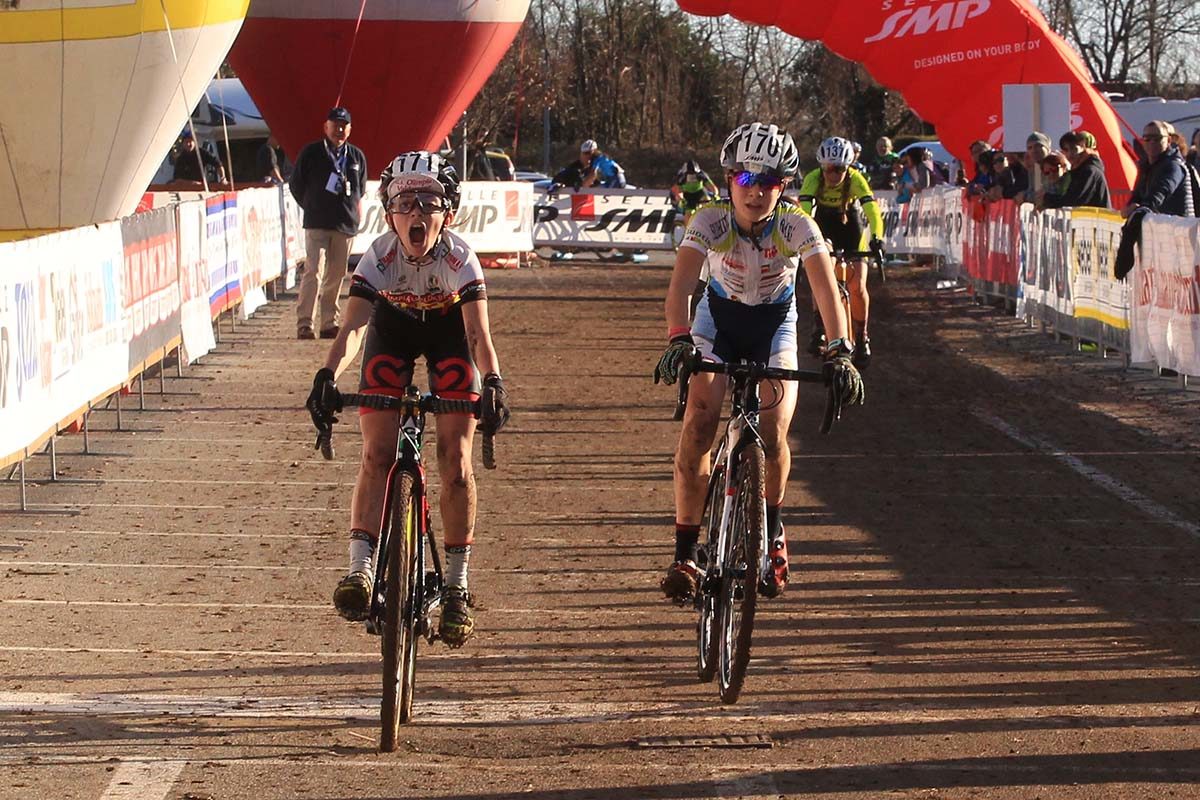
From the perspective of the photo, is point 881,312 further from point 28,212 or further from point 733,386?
point 733,386

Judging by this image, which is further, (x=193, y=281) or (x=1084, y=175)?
(x=1084, y=175)

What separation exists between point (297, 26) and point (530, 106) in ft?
116

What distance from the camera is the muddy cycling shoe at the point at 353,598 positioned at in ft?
24.4

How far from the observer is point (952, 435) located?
16219 mm

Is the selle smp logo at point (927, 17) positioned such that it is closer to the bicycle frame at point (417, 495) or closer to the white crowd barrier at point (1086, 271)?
the white crowd barrier at point (1086, 271)

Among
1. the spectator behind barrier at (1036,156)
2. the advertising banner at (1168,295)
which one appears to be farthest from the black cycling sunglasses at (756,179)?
the spectator behind barrier at (1036,156)

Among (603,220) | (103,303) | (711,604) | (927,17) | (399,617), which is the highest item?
(927,17)

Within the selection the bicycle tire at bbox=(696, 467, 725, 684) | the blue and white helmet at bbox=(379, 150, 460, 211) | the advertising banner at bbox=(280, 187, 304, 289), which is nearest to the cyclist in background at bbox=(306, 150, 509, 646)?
the blue and white helmet at bbox=(379, 150, 460, 211)

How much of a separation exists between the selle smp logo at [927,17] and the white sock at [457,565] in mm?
24478

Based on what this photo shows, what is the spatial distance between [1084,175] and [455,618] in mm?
15505

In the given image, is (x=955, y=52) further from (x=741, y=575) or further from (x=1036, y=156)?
(x=741, y=575)

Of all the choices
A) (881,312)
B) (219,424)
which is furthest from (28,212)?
(881,312)

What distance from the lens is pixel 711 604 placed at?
8.26 m

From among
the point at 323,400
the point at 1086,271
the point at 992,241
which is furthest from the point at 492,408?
the point at 992,241
